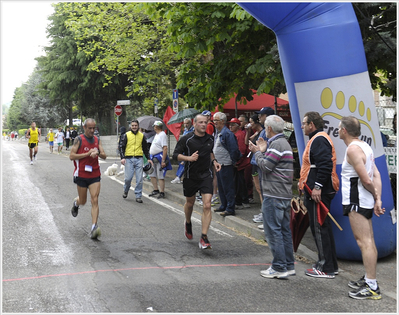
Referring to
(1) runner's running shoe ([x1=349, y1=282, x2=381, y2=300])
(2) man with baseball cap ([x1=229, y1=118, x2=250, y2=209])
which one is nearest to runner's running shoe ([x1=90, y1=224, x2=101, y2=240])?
(2) man with baseball cap ([x1=229, y1=118, x2=250, y2=209])

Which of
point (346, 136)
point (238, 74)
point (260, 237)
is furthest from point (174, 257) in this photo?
point (238, 74)

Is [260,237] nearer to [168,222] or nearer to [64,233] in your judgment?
[168,222]

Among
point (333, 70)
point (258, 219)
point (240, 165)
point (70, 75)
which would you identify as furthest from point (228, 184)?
point (70, 75)

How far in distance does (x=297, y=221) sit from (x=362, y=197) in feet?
4.56

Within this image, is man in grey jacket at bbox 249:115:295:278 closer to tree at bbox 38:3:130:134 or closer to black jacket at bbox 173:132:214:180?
black jacket at bbox 173:132:214:180

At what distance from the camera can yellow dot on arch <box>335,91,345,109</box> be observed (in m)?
6.39

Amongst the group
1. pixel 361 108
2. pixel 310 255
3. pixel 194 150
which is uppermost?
pixel 361 108

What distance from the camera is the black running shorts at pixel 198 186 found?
7281 mm

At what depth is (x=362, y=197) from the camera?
17.1ft

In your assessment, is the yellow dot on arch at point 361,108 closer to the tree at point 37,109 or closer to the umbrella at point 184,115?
the umbrella at point 184,115

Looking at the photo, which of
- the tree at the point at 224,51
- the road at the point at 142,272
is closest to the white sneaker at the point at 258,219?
the road at the point at 142,272

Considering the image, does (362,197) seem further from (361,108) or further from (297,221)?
(361,108)

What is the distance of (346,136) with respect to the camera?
5.30m

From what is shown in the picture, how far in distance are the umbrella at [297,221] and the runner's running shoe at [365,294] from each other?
141cm
